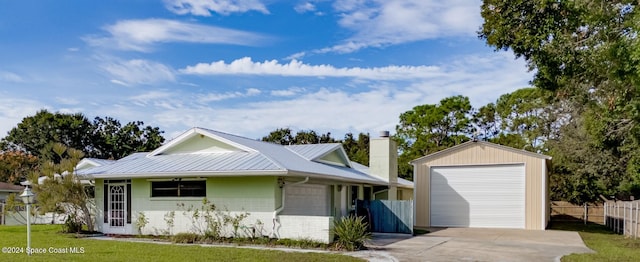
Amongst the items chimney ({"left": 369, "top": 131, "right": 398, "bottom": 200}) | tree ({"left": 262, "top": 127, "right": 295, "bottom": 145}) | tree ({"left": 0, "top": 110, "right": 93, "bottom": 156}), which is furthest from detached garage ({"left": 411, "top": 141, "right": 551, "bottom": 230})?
tree ({"left": 0, "top": 110, "right": 93, "bottom": 156})

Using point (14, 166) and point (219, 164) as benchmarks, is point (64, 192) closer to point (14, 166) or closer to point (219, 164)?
point (219, 164)

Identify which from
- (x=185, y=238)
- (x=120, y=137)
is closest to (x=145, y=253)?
(x=185, y=238)

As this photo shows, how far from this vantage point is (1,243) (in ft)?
45.4

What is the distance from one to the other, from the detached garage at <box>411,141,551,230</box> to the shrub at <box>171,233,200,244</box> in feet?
36.0

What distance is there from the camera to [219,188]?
1561 cm

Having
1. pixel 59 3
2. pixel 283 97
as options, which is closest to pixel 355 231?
pixel 59 3

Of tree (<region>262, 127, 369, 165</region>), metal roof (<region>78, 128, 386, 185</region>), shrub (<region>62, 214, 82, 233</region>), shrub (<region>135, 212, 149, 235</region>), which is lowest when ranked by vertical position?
shrub (<region>62, 214, 82, 233</region>)

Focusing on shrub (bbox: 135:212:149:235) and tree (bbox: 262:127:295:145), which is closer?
shrub (bbox: 135:212:149:235)

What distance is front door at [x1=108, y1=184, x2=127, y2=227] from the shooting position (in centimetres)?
1698

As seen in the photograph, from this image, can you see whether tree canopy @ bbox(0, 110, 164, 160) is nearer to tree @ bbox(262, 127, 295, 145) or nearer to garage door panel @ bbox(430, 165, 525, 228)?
tree @ bbox(262, 127, 295, 145)

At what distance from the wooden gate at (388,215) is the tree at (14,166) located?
33.8 m

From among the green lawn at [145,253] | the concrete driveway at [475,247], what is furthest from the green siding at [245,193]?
the concrete driveway at [475,247]

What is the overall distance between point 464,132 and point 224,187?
34.1 metres

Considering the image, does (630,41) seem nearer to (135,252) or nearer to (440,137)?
(135,252)
